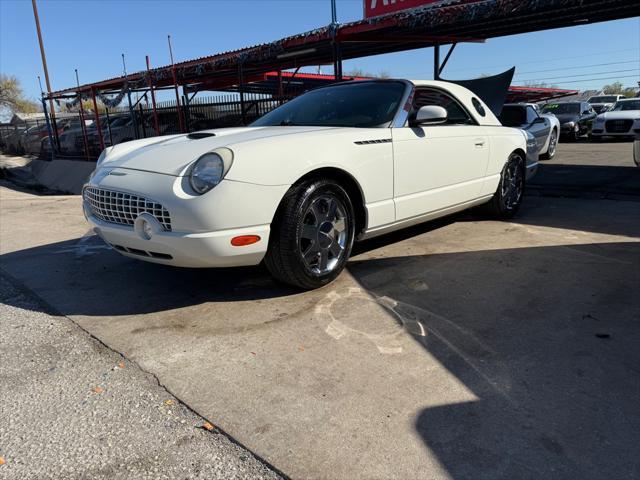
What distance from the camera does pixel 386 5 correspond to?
10.4 meters

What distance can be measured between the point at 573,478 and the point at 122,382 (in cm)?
201

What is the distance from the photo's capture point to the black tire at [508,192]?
546 cm

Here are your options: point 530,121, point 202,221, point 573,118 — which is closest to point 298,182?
point 202,221

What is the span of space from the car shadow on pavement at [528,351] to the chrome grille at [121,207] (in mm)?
1524

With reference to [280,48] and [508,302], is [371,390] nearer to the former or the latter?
[508,302]

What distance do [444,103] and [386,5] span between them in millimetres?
6613

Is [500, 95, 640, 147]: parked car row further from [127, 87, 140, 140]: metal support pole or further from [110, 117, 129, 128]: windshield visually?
[110, 117, 129, 128]: windshield

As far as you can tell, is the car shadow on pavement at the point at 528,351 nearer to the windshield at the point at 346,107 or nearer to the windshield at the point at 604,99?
the windshield at the point at 346,107

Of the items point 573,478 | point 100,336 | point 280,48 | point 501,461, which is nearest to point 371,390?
point 501,461

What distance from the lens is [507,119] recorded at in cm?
1127

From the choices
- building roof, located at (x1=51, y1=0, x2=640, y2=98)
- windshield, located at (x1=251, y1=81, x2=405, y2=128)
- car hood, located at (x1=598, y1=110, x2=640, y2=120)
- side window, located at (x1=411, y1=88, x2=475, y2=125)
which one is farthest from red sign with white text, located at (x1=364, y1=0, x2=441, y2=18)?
car hood, located at (x1=598, y1=110, x2=640, y2=120)

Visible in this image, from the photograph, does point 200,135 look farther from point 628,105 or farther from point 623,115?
point 628,105

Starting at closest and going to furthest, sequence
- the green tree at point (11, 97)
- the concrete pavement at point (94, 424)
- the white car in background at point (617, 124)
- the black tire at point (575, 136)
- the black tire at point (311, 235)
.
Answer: the concrete pavement at point (94, 424)
the black tire at point (311, 235)
the white car in background at point (617, 124)
the black tire at point (575, 136)
the green tree at point (11, 97)

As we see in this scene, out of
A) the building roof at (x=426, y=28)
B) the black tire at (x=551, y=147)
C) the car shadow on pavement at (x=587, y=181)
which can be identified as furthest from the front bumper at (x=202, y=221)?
the black tire at (x=551, y=147)
